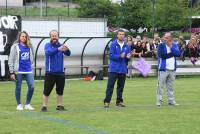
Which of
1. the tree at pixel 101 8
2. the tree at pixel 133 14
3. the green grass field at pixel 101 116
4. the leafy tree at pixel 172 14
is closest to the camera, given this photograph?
the green grass field at pixel 101 116

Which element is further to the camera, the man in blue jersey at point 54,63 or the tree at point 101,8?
the tree at point 101,8

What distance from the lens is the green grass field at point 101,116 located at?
39.0ft

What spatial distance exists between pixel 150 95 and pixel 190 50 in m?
10.8

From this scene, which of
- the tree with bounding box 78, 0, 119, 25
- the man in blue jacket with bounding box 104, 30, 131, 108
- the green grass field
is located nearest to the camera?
the green grass field

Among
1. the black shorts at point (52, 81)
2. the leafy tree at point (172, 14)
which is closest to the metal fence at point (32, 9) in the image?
the leafy tree at point (172, 14)

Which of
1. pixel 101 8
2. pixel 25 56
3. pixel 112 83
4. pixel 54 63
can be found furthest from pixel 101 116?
pixel 101 8

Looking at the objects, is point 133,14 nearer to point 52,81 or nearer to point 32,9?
point 32,9

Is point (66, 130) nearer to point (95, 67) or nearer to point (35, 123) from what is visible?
point (35, 123)

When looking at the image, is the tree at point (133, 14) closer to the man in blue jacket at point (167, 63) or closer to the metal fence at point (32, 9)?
the metal fence at point (32, 9)

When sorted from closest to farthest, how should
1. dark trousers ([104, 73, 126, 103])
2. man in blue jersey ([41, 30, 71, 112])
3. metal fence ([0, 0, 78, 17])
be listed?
man in blue jersey ([41, 30, 71, 112]) < dark trousers ([104, 73, 126, 103]) < metal fence ([0, 0, 78, 17])

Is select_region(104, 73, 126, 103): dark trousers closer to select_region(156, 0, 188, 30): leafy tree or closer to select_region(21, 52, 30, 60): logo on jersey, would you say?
select_region(21, 52, 30, 60): logo on jersey

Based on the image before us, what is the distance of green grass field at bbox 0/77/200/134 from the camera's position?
468 inches

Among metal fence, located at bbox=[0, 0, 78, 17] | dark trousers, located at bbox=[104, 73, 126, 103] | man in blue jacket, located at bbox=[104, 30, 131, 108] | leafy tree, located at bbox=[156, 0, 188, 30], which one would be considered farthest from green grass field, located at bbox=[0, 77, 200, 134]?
leafy tree, located at bbox=[156, 0, 188, 30]

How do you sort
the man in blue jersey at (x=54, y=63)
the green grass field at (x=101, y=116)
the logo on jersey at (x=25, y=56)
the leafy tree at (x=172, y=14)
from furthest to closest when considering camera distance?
the leafy tree at (x=172, y=14)
the logo on jersey at (x=25, y=56)
the man in blue jersey at (x=54, y=63)
the green grass field at (x=101, y=116)
